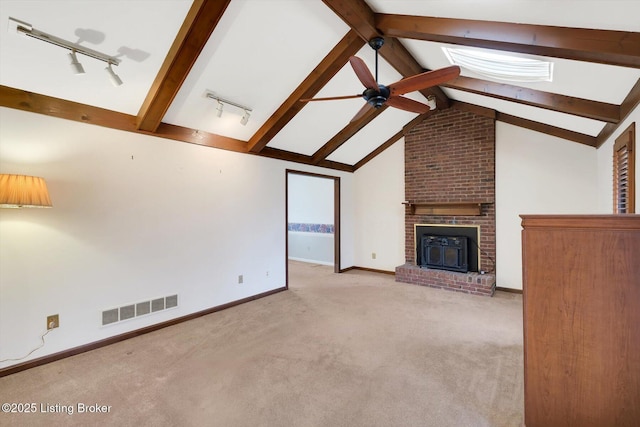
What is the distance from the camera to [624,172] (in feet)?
9.64

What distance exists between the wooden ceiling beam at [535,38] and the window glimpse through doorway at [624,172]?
1.06 m

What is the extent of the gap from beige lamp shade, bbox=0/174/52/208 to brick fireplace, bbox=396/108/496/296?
16.8 feet

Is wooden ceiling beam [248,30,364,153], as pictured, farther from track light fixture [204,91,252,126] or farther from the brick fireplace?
the brick fireplace

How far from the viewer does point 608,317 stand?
1466 mm

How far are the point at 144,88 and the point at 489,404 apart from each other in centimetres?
408


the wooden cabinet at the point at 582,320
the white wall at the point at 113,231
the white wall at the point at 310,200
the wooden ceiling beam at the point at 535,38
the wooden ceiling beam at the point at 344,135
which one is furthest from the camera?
the white wall at the point at 310,200

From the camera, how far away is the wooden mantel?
5.08 metres

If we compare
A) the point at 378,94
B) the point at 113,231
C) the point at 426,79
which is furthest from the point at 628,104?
the point at 113,231

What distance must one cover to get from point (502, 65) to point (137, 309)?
4.69m

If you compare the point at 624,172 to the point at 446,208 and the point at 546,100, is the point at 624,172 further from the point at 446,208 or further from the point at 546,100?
the point at 446,208

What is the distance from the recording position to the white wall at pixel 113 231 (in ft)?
8.29

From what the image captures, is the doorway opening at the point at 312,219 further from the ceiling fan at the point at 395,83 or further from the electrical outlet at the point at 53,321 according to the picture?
the electrical outlet at the point at 53,321

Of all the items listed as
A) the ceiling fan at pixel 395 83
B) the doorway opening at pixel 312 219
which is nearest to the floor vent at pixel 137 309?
the ceiling fan at pixel 395 83

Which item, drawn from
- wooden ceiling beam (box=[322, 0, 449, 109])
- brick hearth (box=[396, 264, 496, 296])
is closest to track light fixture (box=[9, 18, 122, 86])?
wooden ceiling beam (box=[322, 0, 449, 109])
